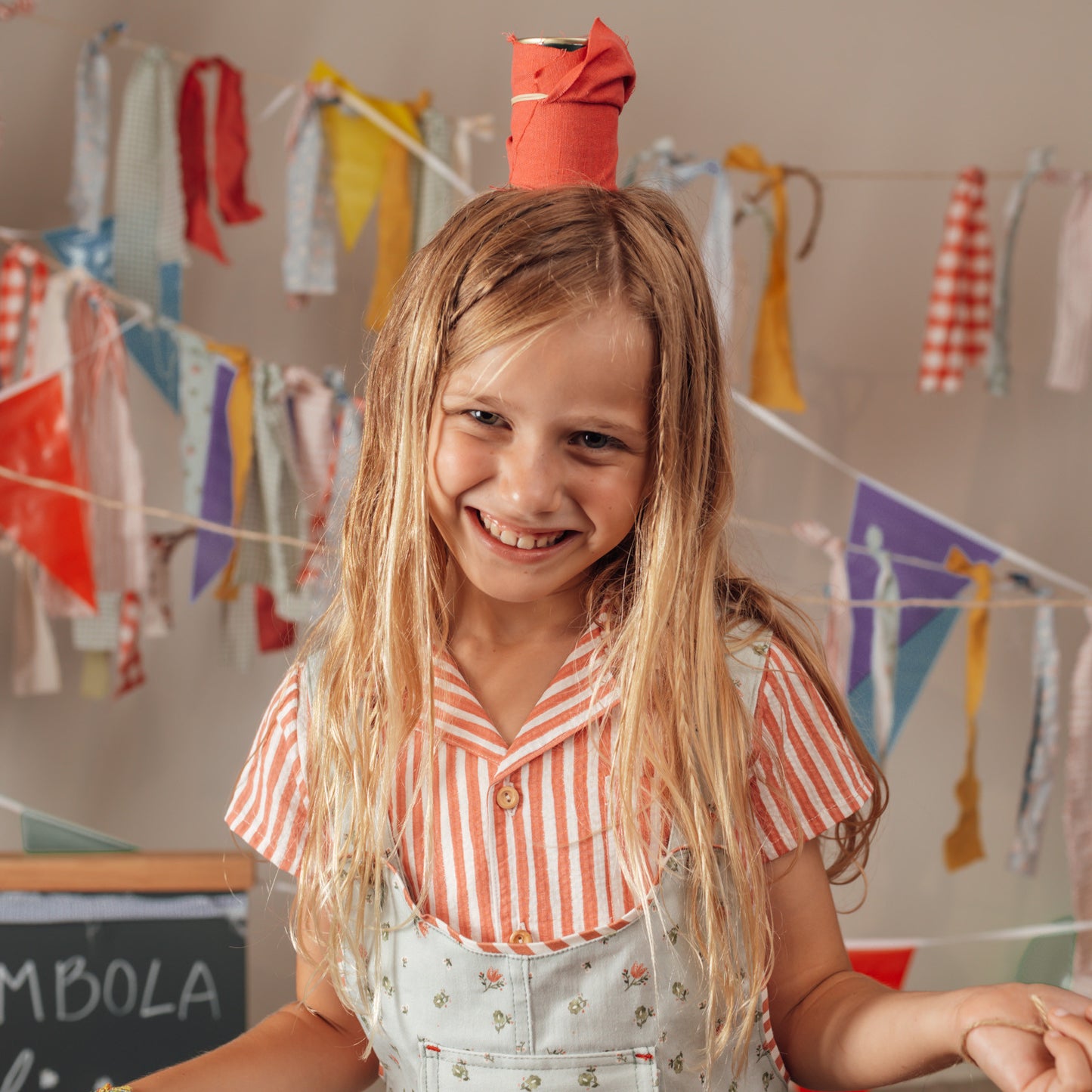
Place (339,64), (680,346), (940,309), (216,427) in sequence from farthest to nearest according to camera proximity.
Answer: (339,64)
(940,309)
(216,427)
(680,346)

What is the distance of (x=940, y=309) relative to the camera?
5.28 ft

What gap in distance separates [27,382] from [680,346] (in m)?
1.03

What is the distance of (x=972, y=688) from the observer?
5.21 ft

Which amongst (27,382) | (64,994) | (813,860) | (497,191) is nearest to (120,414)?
(27,382)

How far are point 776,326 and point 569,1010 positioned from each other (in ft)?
3.64

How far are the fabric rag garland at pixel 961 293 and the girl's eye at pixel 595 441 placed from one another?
1088 mm

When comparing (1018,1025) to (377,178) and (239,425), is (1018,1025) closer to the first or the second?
(239,425)

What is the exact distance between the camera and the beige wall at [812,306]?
1.80 metres

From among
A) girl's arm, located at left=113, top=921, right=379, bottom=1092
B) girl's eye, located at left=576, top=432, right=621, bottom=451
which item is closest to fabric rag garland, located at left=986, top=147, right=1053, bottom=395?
girl's eye, located at left=576, top=432, right=621, bottom=451

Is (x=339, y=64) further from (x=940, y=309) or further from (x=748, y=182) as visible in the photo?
(x=940, y=309)

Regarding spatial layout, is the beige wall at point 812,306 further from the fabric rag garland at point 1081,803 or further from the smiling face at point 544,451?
the smiling face at point 544,451

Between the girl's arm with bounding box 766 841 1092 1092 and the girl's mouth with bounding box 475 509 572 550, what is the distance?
25 cm

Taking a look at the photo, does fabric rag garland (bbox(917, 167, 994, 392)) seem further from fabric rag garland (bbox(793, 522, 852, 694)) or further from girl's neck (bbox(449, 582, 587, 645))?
girl's neck (bbox(449, 582, 587, 645))

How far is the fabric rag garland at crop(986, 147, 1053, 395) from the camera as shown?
1571 millimetres
